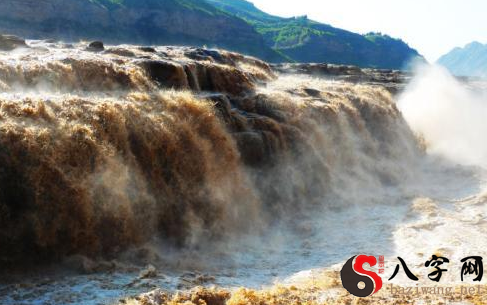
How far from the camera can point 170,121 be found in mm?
12641

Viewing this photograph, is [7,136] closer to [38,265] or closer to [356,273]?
[38,265]

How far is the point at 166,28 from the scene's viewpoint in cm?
8238

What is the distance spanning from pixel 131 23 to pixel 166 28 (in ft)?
19.6

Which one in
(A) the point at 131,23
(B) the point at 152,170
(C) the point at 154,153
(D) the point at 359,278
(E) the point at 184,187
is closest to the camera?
(D) the point at 359,278

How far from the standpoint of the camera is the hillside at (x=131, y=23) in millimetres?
63000

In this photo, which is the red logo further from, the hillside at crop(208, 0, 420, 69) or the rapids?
the hillside at crop(208, 0, 420, 69)

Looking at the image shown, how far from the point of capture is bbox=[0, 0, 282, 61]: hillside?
207 feet

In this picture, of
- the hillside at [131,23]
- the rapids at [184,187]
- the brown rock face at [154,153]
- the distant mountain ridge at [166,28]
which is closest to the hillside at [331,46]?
the distant mountain ridge at [166,28]

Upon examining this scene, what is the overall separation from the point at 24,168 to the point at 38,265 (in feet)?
5.86

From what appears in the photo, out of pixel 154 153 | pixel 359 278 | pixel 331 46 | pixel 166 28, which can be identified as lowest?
pixel 359 278

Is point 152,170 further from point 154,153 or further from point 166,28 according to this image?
point 166,28

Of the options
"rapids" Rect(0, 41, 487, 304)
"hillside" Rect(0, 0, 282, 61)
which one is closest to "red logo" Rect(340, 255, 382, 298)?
"rapids" Rect(0, 41, 487, 304)

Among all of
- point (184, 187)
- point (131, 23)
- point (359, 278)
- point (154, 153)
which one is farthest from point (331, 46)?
point (359, 278)

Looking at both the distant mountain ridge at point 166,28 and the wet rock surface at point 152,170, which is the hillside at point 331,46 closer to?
the distant mountain ridge at point 166,28
